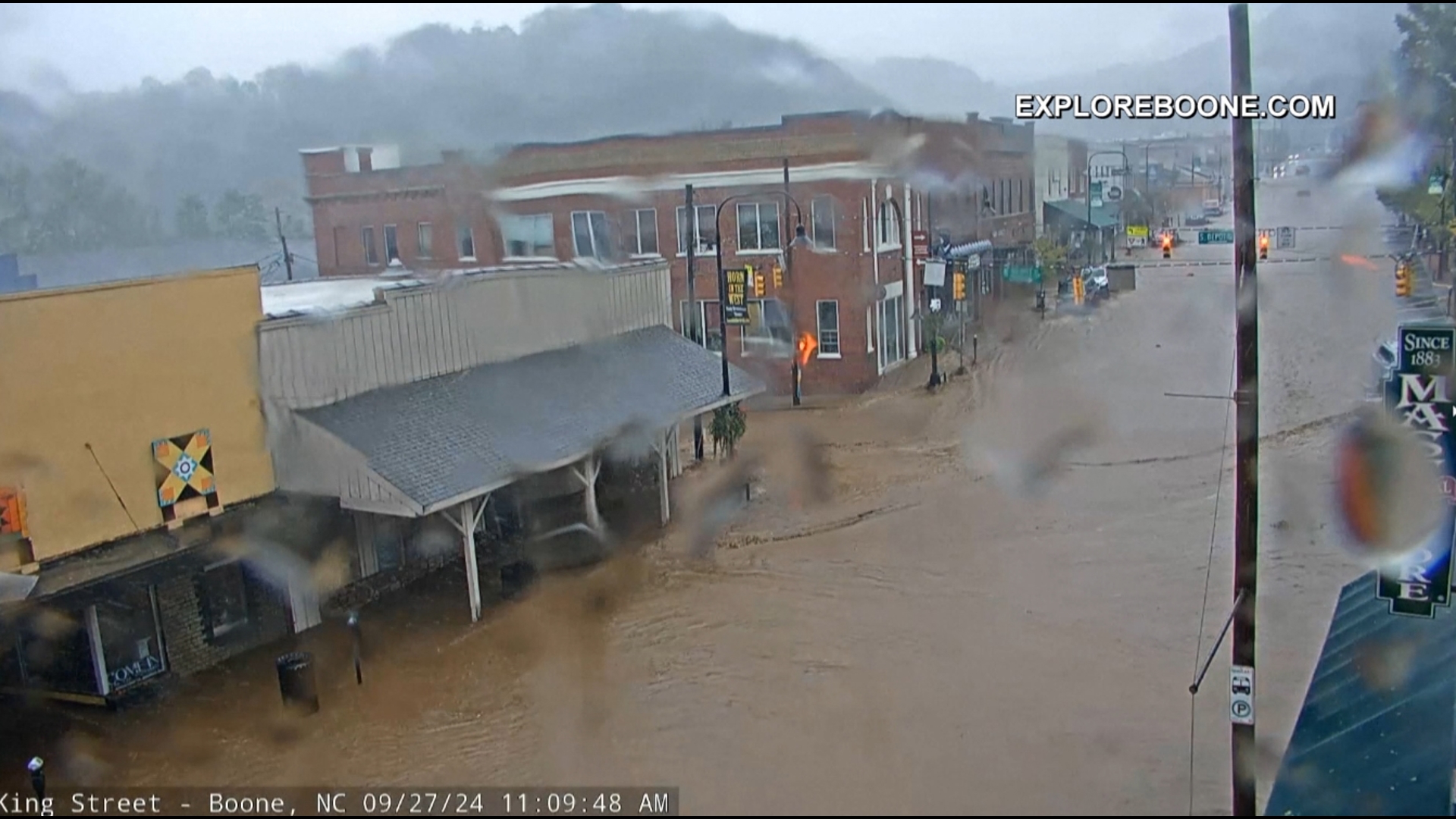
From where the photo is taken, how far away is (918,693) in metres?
8.51

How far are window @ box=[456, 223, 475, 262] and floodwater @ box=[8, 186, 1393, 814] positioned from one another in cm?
→ 833

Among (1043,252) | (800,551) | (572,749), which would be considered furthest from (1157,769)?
(1043,252)

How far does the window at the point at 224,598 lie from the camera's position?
10000 mm

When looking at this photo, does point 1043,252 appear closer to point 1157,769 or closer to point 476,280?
point 476,280

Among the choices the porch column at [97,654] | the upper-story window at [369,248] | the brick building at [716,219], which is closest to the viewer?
the porch column at [97,654]

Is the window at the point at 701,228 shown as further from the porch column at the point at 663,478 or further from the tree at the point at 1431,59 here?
the tree at the point at 1431,59

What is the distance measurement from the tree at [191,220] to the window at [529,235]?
6.96m

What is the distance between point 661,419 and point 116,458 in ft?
20.1

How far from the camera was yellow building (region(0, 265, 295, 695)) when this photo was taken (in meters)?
8.36

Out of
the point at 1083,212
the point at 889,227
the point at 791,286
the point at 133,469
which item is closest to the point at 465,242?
the point at 791,286

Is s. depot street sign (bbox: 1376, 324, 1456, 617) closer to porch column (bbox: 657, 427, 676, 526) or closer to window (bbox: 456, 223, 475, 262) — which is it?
porch column (bbox: 657, 427, 676, 526)

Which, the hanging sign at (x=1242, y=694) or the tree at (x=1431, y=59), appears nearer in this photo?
the hanging sign at (x=1242, y=694)

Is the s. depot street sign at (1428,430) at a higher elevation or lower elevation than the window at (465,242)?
lower

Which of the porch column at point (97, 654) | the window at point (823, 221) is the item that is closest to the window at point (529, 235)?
the window at point (823, 221)
